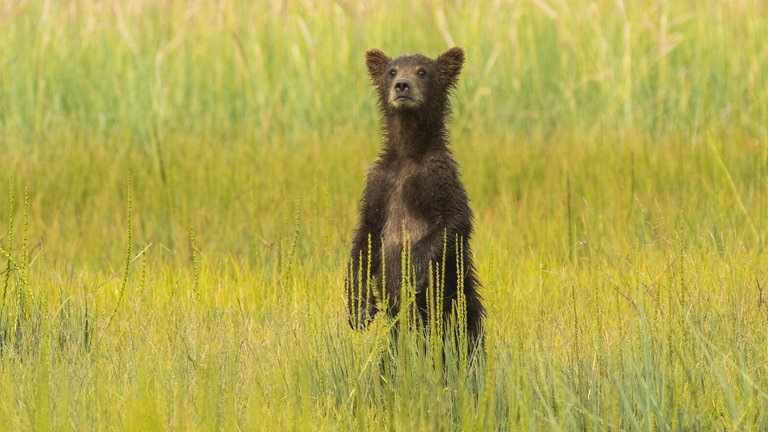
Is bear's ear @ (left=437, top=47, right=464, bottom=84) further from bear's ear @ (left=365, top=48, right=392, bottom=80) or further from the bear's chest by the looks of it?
the bear's chest

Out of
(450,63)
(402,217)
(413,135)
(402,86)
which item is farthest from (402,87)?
(402,217)

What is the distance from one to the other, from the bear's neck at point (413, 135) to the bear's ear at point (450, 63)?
0.36 meters

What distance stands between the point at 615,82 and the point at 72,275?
495cm

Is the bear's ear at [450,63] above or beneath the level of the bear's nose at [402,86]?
above

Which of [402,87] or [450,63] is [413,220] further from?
[450,63]

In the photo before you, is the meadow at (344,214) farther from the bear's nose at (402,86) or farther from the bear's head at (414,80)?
the bear's nose at (402,86)

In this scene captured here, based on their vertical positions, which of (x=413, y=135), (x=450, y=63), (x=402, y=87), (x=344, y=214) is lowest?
(x=344, y=214)

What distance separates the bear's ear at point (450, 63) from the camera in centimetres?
541

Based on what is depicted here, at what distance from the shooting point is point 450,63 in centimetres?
543

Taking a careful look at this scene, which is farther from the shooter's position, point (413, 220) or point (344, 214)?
point (344, 214)

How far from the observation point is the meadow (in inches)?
155

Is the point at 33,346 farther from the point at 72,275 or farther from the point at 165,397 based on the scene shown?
the point at 72,275

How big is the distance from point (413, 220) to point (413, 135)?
0.42m

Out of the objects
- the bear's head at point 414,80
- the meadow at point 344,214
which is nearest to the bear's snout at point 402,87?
the bear's head at point 414,80
